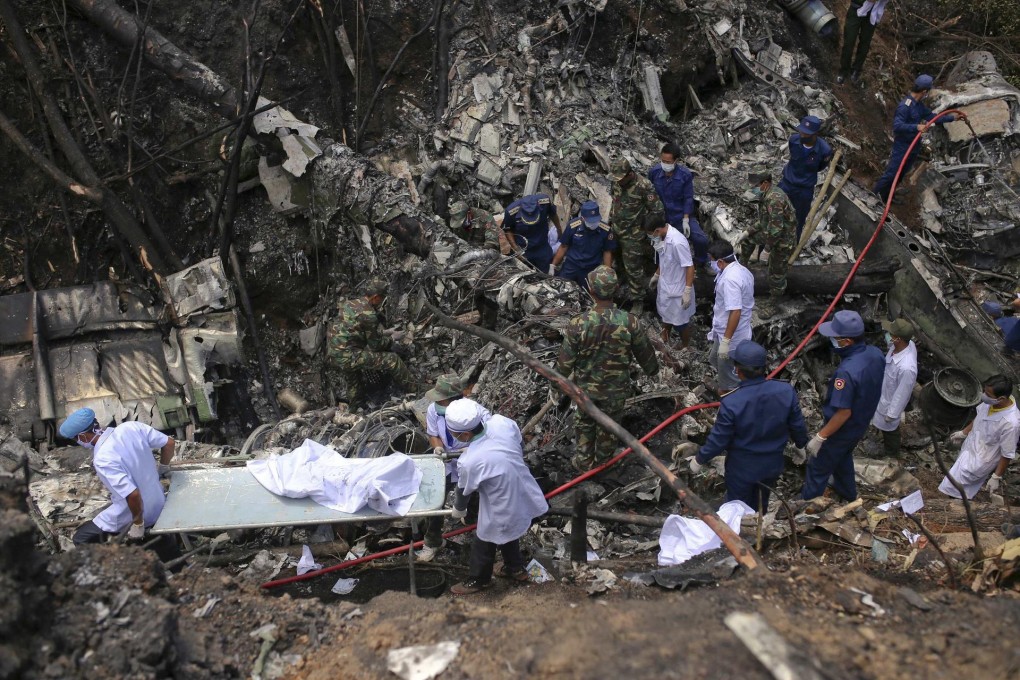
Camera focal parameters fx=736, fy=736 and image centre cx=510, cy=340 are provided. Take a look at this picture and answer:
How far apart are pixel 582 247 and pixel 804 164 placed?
8.76ft

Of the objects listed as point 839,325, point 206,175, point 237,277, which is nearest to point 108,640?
point 839,325

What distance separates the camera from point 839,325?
541cm

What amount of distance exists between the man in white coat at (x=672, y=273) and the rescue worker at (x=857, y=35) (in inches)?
205

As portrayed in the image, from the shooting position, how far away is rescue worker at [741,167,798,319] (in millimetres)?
7254

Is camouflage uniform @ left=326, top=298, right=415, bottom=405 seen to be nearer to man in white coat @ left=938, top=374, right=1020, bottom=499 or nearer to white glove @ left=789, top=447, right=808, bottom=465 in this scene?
white glove @ left=789, top=447, right=808, bottom=465

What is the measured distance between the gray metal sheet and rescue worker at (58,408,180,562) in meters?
0.15

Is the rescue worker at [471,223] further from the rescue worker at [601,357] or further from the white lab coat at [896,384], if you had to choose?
the white lab coat at [896,384]

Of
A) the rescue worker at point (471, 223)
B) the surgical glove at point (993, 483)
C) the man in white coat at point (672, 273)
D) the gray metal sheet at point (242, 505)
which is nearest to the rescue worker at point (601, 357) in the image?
the gray metal sheet at point (242, 505)

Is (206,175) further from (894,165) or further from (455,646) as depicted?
(894,165)

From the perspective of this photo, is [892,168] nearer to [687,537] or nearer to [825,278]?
[825,278]

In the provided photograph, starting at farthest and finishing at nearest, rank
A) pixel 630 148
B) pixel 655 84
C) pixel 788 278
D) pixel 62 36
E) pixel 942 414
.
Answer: pixel 655 84 → pixel 630 148 → pixel 62 36 → pixel 788 278 → pixel 942 414

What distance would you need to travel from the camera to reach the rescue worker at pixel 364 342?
301 inches

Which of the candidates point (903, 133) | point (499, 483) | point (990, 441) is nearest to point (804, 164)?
point (903, 133)

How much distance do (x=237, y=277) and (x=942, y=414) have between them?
810cm
